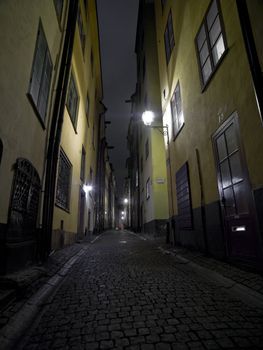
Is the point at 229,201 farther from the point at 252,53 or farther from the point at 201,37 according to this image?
the point at 201,37

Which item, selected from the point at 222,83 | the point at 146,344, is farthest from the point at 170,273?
the point at 222,83

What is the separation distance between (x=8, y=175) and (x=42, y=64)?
3200 mm

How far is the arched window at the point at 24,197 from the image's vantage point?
3389 mm

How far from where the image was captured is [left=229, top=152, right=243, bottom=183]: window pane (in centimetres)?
386

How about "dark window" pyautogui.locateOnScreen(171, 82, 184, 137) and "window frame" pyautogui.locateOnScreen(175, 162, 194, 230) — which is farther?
"dark window" pyautogui.locateOnScreen(171, 82, 184, 137)

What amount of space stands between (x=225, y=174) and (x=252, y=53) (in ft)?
7.45

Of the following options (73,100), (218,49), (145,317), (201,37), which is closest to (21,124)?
(145,317)

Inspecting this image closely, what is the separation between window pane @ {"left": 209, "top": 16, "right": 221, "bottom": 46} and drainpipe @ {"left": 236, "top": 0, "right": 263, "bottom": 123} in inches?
53.7

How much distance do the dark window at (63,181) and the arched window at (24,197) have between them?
2287 mm

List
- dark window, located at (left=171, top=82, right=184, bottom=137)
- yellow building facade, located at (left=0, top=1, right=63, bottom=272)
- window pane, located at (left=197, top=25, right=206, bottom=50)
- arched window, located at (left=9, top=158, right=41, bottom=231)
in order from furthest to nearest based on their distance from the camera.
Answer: dark window, located at (left=171, top=82, right=184, bottom=137) → window pane, located at (left=197, top=25, right=206, bottom=50) → arched window, located at (left=9, top=158, right=41, bottom=231) → yellow building facade, located at (left=0, top=1, right=63, bottom=272)

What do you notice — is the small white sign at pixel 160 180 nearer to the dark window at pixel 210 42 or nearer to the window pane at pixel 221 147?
the dark window at pixel 210 42

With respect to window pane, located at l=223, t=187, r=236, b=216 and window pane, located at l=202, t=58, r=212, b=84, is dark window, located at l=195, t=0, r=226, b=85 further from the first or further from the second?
window pane, located at l=223, t=187, r=236, b=216

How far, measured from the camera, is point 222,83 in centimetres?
453

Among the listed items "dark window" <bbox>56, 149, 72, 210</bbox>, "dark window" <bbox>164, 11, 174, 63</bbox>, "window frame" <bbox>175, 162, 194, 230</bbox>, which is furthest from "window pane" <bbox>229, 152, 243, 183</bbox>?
"dark window" <bbox>164, 11, 174, 63</bbox>
